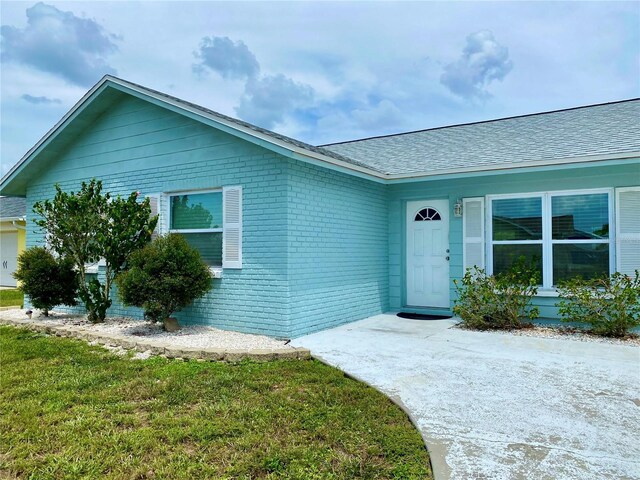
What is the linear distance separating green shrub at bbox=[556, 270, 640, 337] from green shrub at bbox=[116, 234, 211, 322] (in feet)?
19.1

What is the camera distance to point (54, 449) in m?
3.12

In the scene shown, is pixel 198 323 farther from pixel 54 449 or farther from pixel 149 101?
pixel 54 449

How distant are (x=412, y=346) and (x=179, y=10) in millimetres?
6978

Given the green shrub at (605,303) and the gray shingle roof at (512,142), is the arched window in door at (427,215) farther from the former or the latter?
the green shrub at (605,303)

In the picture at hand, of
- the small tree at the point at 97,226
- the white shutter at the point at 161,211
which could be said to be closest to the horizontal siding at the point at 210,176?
the white shutter at the point at 161,211

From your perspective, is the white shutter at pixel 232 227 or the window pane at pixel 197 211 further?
the window pane at pixel 197 211

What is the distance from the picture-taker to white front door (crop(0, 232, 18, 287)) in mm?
16812

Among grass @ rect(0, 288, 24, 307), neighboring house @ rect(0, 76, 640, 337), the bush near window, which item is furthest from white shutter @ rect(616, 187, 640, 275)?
grass @ rect(0, 288, 24, 307)

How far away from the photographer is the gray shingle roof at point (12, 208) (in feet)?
52.5

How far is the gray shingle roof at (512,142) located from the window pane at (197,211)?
3.42 meters

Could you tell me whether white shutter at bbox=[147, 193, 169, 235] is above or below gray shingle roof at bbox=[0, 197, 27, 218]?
below

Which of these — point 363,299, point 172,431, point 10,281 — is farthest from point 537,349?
point 10,281

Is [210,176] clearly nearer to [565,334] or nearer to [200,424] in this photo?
[200,424]

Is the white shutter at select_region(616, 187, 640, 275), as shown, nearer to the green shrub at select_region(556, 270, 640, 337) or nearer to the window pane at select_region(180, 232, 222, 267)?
the green shrub at select_region(556, 270, 640, 337)
